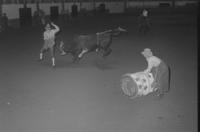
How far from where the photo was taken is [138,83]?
25.1 feet

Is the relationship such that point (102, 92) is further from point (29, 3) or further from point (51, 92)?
point (29, 3)

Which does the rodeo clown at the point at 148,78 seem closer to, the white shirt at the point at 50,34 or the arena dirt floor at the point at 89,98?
the arena dirt floor at the point at 89,98

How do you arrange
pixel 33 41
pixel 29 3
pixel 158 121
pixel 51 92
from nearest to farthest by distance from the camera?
pixel 158 121 → pixel 51 92 → pixel 33 41 → pixel 29 3

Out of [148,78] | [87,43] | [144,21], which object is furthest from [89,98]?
[144,21]

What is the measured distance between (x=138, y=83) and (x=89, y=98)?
4.48 feet

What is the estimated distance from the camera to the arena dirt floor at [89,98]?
6691 mm

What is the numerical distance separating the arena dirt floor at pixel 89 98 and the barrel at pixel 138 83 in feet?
0.88

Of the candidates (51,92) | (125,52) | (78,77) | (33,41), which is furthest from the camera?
(33,41)

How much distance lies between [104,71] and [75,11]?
93.5 feet

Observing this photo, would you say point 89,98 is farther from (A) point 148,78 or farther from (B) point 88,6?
(B) point 88,6

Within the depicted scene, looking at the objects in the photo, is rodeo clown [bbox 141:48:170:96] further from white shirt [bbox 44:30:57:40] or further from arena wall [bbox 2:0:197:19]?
arena wall [bbox 2:0:197:19]

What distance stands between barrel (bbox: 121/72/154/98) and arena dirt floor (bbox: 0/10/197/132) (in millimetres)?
270

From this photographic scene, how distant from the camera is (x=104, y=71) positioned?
1160 centimetres

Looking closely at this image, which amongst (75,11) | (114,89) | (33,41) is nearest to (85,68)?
(114,89)
